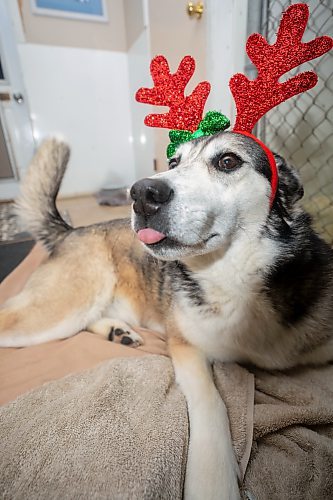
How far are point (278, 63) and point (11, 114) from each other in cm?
410

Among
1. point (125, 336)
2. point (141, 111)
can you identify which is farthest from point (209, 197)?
point (141, 111)

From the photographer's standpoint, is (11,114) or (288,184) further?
(11,114)

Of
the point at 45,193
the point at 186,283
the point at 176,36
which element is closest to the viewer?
the point at 186,283

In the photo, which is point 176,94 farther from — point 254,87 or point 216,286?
point 216,286

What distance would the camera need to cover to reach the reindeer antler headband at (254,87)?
82 centimetres

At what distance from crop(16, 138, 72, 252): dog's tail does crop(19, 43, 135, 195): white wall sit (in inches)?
116

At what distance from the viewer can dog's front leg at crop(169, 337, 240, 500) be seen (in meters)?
0.61

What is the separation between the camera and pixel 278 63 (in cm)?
85

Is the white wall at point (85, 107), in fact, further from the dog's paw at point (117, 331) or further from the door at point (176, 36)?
the dog's paw at point (117, 331)

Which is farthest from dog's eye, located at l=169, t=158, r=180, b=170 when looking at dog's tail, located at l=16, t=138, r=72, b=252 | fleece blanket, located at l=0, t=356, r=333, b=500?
fleece blanket, located at l=0, t=356, r=333, b=500

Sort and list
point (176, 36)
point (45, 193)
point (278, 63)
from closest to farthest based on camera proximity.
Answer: point (278, 63), point (45, 193), point (176, 36)

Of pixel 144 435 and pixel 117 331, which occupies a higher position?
pixel 144 435

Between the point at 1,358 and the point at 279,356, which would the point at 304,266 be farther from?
the point at 1,358

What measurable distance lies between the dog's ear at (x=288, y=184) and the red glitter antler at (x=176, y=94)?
356 mm
